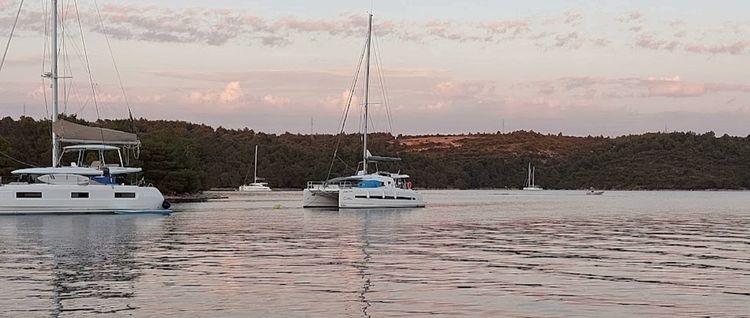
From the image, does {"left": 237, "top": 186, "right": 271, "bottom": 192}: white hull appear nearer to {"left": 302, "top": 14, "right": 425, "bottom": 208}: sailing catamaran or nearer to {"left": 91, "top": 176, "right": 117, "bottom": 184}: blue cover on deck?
{"left": 302, "top": 14, "right": 425, "bottom": 208}: sailing catamaran

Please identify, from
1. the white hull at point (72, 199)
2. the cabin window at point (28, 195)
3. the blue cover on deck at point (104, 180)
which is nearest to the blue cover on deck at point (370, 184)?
the white hull at point (72, 199)

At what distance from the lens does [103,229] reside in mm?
46562

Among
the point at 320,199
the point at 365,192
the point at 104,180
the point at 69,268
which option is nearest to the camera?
the point at 69,268

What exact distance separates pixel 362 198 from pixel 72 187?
2273cm

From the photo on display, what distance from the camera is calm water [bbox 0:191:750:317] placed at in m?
19.6

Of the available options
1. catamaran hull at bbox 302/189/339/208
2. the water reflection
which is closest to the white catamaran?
the water reflection

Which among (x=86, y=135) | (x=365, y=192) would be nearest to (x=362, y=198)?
(x=365, y=192)

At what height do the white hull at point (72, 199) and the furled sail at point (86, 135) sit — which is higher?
the furled sail at point (86, 135)

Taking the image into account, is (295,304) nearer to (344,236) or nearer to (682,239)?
(344,236)

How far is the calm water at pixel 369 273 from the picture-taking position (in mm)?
19625

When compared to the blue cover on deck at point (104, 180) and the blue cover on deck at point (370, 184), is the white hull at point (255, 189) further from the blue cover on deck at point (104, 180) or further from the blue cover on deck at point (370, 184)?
the blue cover on deck at point (104, 180)

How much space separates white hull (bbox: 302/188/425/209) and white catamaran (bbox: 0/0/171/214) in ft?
50.5

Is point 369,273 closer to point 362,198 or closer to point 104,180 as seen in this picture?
point 104,180

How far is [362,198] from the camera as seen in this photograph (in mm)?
74875
